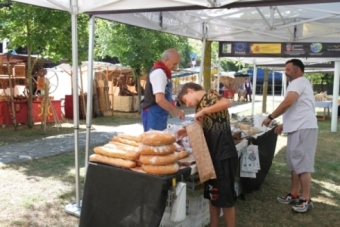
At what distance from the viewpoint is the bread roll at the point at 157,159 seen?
292cm

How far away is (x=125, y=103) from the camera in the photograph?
18031 millimetres

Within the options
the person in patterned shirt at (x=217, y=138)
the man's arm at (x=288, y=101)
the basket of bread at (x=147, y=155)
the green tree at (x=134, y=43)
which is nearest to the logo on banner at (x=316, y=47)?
the man's arm at (x=288, y=101)

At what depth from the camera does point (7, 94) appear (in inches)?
456

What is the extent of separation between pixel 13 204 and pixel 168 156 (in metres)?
2.87

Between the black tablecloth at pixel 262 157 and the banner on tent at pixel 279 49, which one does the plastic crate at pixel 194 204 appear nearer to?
the black tablecloth at pixel 262 157

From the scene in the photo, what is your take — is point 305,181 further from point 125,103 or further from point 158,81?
point 125,103

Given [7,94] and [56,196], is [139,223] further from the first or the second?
[7,94]

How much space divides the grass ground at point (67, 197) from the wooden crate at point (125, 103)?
10122 mm

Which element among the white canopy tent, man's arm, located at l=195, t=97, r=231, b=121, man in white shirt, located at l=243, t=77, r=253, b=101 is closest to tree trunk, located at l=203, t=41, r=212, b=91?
the white canopy tent

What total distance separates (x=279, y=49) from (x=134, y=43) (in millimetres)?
8055

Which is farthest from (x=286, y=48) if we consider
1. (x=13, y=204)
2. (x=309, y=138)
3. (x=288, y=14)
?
(x=13, y=204)

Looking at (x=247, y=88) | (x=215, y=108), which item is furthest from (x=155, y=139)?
(x=247, y=88)

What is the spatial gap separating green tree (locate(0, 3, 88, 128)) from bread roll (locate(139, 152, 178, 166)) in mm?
8268

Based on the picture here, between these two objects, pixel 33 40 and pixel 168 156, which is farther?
pixel 33 40
